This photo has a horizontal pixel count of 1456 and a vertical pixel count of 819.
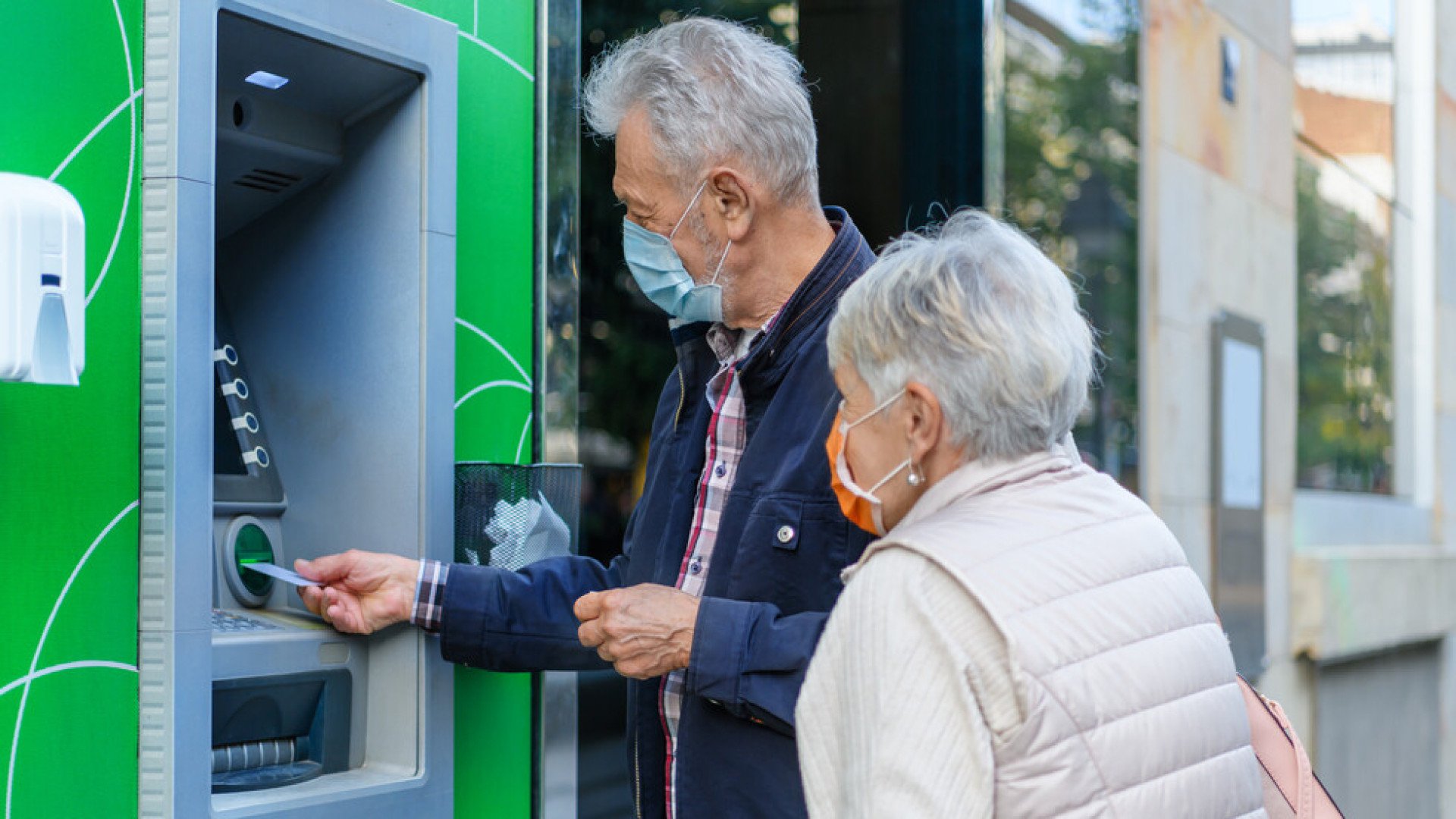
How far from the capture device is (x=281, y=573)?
2.18m

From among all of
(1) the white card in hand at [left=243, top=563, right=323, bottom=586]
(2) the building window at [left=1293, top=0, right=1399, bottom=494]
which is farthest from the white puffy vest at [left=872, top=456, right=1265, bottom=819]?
(2) the building window at [left=1293, top=0, right=1399, bottom=494]

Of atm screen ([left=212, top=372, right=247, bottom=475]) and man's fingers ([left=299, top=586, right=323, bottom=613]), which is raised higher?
atm screen ([left=212, top=372, right=247, bottom=475])

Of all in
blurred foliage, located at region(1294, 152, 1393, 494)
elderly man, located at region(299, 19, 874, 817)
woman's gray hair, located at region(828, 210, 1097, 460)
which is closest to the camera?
woman's gray hair, located at region(828, 210, 1097, 460)

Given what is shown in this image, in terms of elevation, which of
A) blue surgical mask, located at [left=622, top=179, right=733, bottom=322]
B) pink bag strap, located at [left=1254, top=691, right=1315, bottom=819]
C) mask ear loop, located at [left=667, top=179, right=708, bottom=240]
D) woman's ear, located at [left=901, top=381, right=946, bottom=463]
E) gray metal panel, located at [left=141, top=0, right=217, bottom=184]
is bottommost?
pink bag strap, located at [left=1254, top=691, right=1315, bottom=819]

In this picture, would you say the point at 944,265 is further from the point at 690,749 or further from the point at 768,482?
the point at 690,749

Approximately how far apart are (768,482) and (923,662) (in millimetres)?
617

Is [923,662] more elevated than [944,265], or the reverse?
[944,265]

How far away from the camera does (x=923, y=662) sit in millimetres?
1454

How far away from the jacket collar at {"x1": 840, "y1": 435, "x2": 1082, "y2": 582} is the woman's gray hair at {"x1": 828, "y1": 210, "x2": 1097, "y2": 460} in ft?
0.04

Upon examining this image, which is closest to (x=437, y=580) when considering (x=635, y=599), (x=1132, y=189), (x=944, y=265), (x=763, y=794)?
(x=635, y=599)

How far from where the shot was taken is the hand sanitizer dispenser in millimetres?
1592

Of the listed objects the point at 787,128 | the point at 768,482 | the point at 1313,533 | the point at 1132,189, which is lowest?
the point at 1313,533

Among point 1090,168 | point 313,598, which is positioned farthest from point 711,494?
point 1090,168

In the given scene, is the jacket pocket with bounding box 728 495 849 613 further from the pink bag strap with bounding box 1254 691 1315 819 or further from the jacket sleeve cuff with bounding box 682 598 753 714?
the pink bag strap with bounding box 1254 691 1315 819
